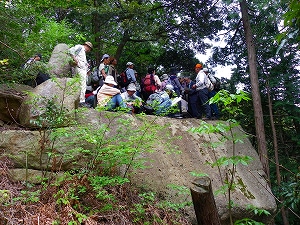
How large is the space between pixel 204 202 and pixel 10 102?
479 centimetres

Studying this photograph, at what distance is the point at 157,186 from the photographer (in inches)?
211

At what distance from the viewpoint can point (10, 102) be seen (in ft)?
19.7

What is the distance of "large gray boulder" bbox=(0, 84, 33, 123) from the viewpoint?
19.5ft

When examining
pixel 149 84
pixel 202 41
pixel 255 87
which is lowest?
pixel 255 87

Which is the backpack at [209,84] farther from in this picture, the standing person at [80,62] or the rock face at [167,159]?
the standing person at [80,62]

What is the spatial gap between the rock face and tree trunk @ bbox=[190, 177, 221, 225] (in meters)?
0.70

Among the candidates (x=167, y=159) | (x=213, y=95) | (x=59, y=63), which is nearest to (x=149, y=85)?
(x=213, y=95)

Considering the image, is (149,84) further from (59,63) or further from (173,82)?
(59,63)

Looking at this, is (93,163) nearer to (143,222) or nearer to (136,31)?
(143,222)

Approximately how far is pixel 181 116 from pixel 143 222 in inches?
167

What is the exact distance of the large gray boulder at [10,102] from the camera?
593 centimetres

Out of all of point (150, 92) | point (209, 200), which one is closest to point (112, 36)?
point (150, 92)

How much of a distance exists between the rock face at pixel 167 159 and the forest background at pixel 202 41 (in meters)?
2.24

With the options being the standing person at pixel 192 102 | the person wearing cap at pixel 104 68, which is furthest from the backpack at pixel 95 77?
the standing person at pixel 192 102
